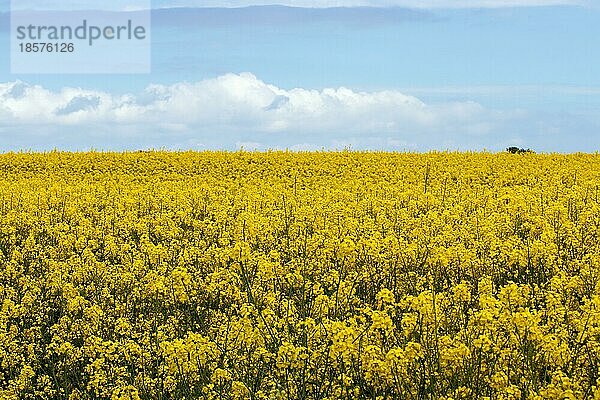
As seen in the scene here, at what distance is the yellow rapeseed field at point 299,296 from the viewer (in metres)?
5.81

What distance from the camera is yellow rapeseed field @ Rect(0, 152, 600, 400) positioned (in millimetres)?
5805

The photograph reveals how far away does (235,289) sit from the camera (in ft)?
26.2

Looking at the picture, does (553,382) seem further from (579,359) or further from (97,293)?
(97,293)

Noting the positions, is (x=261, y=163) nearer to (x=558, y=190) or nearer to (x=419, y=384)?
(x=558, y=190)

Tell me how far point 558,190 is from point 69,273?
10943 mm

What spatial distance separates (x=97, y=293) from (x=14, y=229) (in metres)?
3.75

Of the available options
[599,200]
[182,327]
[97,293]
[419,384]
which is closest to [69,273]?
[97,293]

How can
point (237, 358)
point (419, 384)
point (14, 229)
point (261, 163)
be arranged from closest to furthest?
point (419, 384), point (237, 358), point (14, 229), point (261, 163)

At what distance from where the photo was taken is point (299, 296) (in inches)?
305

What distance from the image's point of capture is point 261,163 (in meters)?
24.6

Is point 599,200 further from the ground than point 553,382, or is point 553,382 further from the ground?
point 599,200

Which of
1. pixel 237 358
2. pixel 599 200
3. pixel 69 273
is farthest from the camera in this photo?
pixel 599 200

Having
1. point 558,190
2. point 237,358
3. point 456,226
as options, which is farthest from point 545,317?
point 558,190

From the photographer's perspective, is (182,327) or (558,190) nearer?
(182,327)
